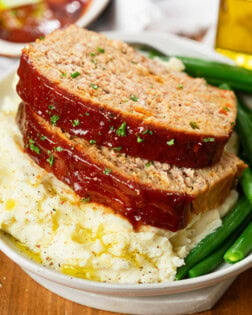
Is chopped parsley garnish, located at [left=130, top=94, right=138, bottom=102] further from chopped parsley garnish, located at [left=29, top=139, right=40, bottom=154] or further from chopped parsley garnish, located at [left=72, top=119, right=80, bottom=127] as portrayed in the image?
chopped parsley garnish, located at [left=29, top=139, right=40, bottom=154]

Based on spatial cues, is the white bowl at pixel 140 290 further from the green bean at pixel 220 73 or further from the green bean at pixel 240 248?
the green bean at pixel 220 73

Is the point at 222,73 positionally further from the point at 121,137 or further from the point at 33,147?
the point at 33,147

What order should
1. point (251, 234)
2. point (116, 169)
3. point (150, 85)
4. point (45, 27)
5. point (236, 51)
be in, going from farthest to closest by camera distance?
point (45, 27)
point (236, 51)
point (150, 85)
point (251, 234)
point (116, 169)

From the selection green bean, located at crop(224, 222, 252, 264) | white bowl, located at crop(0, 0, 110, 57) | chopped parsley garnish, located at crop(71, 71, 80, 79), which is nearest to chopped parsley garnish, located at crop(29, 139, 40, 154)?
chopped parsley garnish, located at crop(71, 71, 80, 79)

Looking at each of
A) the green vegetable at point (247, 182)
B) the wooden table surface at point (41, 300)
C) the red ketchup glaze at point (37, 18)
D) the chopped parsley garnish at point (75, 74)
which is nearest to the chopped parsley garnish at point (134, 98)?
the chopped parsley garnish at point (75, 74)

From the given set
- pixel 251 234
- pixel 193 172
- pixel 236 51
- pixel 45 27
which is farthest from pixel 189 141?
pixel 45 27

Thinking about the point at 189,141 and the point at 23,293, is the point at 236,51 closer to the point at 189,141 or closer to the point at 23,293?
the point at 189,141
